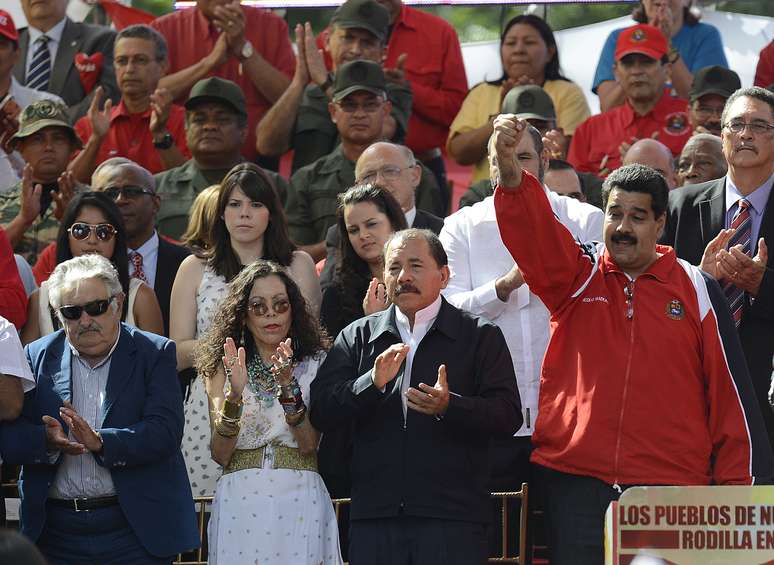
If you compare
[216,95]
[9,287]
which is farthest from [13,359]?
[216,95]

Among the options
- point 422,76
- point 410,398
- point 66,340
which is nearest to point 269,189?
point 66,340

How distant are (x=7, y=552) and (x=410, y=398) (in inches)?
114

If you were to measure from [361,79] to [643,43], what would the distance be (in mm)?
2216

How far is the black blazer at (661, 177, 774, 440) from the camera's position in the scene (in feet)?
23.4

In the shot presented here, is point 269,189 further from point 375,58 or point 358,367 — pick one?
point 375,58

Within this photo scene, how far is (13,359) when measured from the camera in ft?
20.8

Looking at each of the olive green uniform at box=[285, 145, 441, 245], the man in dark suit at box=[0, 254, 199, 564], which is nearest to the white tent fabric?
the olive green uniform at box=[285, 145, 441, 245]

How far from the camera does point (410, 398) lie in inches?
237

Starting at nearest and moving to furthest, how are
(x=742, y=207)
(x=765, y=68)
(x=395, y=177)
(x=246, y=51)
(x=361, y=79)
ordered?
(x=742, y=207), (x=395, y=177), (x=361, y=79), (x=246, y=51), (x=765, y=68)

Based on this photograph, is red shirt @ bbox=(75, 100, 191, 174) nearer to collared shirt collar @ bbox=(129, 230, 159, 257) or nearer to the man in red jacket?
collared shirt collar @ bbox=(129, 230, 159, 257)

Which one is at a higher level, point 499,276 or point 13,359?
point 499,276

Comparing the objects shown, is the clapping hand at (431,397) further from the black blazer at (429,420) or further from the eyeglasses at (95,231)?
the eyeglasses at (95,231)

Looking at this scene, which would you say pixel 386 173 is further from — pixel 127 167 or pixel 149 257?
pixel 127 167

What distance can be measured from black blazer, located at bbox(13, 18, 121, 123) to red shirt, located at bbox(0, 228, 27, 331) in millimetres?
4311
